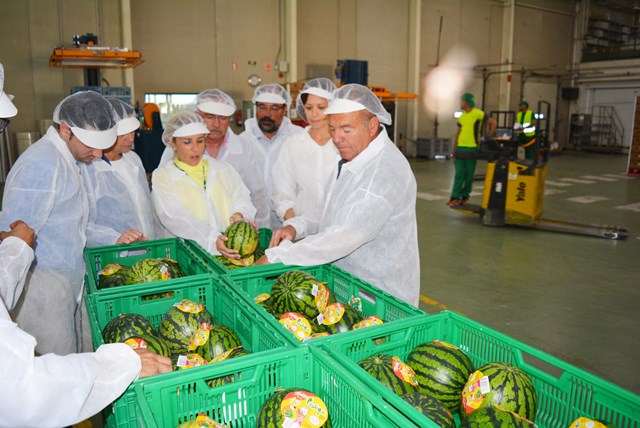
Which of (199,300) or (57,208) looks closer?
(199,300)

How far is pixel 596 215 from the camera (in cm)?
875

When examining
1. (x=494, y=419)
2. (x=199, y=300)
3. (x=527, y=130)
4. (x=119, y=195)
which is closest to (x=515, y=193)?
(x=527, y=130)

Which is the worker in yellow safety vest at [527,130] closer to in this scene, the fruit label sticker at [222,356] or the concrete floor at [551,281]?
the concrete floor at [551,281]

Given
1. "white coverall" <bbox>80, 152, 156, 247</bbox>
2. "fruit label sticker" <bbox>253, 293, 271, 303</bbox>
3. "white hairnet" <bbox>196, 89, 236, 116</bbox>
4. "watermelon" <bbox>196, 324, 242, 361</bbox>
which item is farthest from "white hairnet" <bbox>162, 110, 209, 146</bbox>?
"watermelon" <bbox>196, 324, 242, 361</bbox>

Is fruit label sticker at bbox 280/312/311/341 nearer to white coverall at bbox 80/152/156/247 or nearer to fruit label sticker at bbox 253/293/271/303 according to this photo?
fruit label sticker at bbox 253/293/271/303

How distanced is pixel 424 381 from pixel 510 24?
→ 2107 cm

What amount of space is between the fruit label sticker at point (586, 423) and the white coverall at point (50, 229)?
2395 mm

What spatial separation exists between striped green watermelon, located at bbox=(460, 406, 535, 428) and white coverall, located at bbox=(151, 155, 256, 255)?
205 cm

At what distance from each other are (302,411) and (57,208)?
6.18 ft

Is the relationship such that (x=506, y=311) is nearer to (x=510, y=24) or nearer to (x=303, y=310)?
(x=303, y=310)

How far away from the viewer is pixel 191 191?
326 cm

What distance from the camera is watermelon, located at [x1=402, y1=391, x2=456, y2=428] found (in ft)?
4.29

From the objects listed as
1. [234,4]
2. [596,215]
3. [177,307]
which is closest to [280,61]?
[234,4]

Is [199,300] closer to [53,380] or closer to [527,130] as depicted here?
[53,380]
